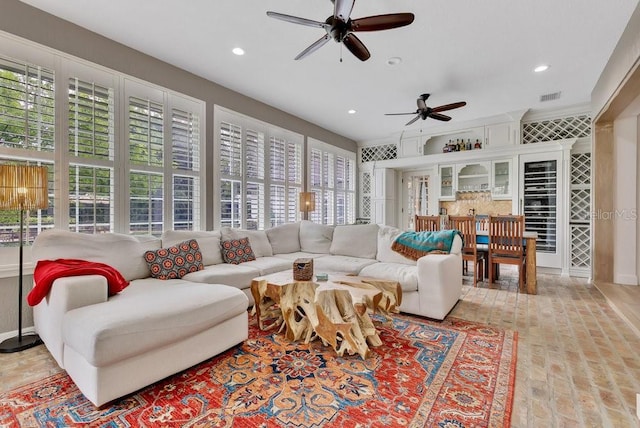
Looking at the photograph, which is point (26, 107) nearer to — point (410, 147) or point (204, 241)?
point (204, 241)

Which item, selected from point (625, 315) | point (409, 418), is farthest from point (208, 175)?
point (625, 315)

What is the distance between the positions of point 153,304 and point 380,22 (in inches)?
100

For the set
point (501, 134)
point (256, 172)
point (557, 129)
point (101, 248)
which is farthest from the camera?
point (501, 134)

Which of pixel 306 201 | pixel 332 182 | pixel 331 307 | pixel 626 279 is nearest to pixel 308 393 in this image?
pixel 331 307

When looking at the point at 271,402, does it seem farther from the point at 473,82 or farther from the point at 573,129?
the point at 573,129

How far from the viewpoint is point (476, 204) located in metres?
6.05

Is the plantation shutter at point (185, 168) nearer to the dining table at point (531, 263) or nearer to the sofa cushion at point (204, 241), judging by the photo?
the sofa cushion at point (204, 241)

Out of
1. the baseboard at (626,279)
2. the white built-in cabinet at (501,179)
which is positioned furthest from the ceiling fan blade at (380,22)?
the baseboard at (626,279)

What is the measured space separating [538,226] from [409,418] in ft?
16.6

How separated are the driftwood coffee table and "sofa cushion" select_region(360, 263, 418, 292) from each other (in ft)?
1.54

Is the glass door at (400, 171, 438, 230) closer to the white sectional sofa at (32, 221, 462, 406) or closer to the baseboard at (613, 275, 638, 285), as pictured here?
the baseboard at (613, 275, 638, 285)

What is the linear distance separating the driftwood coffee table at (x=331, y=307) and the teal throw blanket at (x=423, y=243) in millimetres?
1066

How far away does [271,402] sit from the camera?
164 centimetres

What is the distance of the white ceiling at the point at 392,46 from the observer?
8.60 ft
